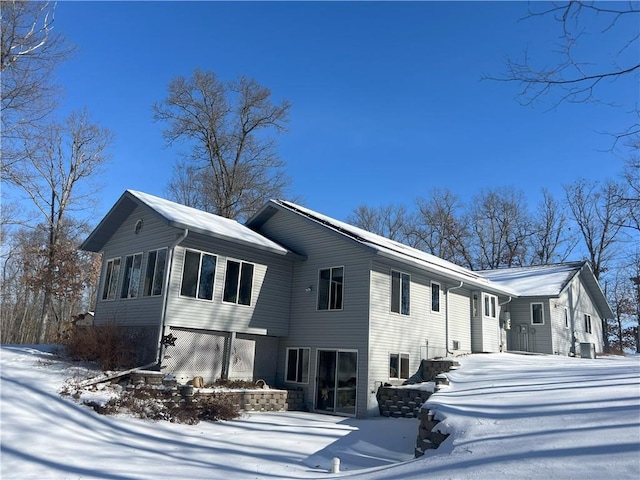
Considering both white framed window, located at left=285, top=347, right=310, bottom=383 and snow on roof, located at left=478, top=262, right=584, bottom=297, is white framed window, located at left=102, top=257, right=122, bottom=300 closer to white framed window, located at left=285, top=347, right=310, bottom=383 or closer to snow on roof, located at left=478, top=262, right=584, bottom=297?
white framed window, located at left=285, top=347, right=310, bottom=383

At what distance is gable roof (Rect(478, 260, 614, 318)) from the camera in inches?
862

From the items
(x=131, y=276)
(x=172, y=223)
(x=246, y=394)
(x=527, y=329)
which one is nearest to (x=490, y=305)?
(x=527, y=329)

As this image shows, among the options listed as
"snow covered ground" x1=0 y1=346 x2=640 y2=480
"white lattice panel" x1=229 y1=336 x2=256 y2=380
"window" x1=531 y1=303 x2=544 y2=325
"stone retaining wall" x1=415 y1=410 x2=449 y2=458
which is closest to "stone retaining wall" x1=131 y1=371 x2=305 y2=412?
"snow covered ground" x1=0 y1=346 x2=640 y2=480

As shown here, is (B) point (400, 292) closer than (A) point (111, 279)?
Yes

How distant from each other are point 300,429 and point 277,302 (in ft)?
17.6

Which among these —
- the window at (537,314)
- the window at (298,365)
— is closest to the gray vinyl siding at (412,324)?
the window at (298,365)

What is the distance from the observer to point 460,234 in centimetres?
3675

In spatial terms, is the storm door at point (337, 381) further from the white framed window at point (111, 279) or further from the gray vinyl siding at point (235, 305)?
the white framed window at point (111, 279)

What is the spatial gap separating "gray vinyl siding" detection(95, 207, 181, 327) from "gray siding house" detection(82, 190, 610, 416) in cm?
5

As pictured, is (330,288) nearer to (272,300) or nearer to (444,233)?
(272,300)

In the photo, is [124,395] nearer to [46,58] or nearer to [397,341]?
[397,341]

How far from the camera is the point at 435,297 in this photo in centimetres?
1673

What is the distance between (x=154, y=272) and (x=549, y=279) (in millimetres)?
20064

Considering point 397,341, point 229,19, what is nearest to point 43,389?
point 397,341
